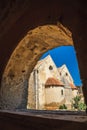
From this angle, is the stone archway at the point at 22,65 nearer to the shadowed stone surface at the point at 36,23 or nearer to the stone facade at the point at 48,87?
the shadowed stone surface at the point at 36,23

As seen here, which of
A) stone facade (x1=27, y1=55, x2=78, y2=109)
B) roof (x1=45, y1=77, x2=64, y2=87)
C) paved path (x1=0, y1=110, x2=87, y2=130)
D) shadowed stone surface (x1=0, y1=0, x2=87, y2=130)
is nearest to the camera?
paved path (x1=0, y1=110, x2=87, y2=130)

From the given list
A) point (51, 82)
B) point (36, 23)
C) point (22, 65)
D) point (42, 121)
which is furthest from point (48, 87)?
point (42, 121)

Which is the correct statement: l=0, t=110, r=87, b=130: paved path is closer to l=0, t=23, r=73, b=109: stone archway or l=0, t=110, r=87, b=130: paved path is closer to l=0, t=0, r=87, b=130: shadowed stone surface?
l=0, t=0, r=87, b=130: shadowed stone surface

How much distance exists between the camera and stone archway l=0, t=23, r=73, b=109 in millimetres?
2664

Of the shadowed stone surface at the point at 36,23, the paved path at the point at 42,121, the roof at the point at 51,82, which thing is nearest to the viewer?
the paved path at the point at 42,121

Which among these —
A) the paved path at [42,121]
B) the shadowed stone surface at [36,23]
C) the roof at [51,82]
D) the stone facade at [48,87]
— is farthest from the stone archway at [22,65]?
the roof at [51,82]

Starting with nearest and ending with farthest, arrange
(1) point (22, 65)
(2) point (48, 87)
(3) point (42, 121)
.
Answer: (3) point (42, 121) < (1) point (22, 65) < (2) point (48, 87)

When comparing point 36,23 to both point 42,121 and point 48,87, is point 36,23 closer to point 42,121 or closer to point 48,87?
point 42,121

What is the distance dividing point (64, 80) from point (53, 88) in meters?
3.27

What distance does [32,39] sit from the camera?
267cm

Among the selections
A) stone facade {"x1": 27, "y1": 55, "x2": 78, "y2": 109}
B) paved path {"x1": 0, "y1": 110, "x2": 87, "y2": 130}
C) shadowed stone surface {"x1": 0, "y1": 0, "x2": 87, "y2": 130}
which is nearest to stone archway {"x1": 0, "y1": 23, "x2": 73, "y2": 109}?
shadowed stone surface {"x1": 0, "y1": 0, "x2": 87, "y2": 130}

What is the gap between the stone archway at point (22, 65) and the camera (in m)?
2.66

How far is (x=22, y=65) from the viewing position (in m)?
3.17

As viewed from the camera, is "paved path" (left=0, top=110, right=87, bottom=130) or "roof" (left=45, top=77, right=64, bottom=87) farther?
"roof" (left=45, top=77, right=64, bottom=87)
